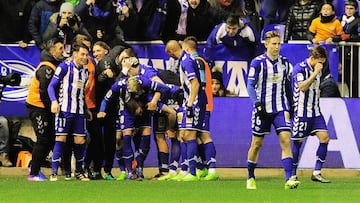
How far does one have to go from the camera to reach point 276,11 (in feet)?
76.4

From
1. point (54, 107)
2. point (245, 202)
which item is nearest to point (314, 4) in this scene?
point (54, 107)

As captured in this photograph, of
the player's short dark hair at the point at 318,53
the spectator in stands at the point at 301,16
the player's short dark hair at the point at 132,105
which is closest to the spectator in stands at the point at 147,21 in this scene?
the spectator in stands at the point at 301,16

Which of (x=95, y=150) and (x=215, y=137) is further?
(x=215, y=137)

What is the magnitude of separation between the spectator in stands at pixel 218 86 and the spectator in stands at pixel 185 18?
104 cm

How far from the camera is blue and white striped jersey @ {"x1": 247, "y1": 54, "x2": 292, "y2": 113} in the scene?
1717cm

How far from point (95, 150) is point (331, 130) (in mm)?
4901

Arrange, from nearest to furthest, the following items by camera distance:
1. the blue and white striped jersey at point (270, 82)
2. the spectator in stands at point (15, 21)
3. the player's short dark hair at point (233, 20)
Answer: the blue and white striped jersey at point (270, 82), the player's short dark hair at point (233, 20), the spectator in stands at point (15, 21)

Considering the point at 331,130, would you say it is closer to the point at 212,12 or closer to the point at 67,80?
the point at 212,12

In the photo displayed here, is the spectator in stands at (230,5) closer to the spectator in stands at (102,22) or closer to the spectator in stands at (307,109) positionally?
the spectator in stands at (102,22)

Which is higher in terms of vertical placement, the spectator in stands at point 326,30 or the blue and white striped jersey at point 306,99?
the spectator in stands at point 326,30

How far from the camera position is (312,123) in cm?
1942

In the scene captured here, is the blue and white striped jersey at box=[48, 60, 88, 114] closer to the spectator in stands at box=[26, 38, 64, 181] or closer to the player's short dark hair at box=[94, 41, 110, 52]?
the spectator in stands at box=[26, 38, 64, 181]

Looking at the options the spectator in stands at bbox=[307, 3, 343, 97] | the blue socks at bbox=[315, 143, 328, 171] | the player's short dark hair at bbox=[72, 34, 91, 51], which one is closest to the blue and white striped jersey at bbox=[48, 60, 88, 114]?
the player's short dark hair at bbox=[72, 34, 91, 51]

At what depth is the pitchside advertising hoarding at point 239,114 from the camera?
22062mm
